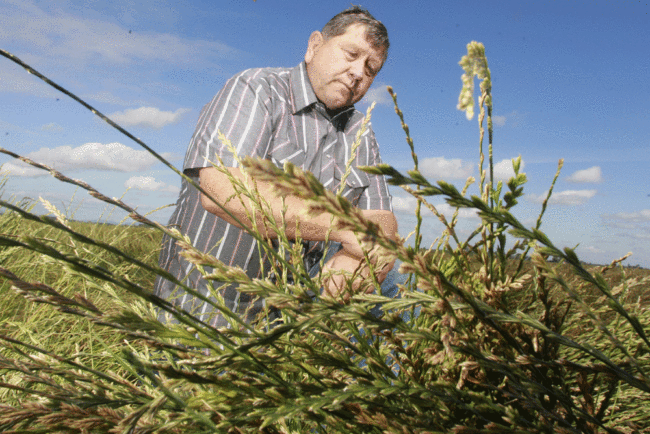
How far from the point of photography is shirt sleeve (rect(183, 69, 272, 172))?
8.87 ft

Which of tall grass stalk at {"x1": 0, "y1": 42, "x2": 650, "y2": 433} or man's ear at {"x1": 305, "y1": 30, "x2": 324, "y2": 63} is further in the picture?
man's ear at {"x1": 305, "y1": 30, "x2": 324, "y2": 63}

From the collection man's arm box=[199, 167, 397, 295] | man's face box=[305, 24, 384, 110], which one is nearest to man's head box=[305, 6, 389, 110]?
man's face box=[305, 24, 384, 110]

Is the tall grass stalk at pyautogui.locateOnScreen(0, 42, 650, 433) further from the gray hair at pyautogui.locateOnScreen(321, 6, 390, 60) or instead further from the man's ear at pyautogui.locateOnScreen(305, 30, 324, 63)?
the man's ear at pyautogui.locateOnScreen(305, 30, 324, 63)

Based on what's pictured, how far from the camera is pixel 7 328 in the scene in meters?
2.38

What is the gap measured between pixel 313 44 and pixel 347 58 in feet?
2.12

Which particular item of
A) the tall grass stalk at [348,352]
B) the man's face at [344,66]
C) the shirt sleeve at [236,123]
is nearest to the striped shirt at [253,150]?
the shirt sleeve at [236,123]

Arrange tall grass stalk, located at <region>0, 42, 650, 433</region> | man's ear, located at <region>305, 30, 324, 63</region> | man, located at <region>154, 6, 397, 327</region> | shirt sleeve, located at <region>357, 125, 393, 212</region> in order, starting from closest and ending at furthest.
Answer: tall grass stalk, located at <region>0, 42, 650, 433</region> < man, located at <region>154, 6, 397, 327</region> < man's ear, located at <region>305, 30, 324, 63</region> < shirt sleeve, located at <region>357, 125, 393, 212</region>

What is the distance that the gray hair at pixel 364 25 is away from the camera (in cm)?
318

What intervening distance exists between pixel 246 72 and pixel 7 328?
86.9 inches

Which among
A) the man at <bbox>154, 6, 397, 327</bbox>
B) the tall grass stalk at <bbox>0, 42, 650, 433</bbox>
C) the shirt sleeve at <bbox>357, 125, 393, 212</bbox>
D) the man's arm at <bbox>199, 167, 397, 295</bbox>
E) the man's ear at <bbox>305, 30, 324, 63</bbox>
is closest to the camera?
the tall grass stalk at <bbox>0, 42, 650, 433</bbox>

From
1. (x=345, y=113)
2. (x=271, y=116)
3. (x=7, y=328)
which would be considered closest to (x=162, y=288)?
(x=7, y=328)

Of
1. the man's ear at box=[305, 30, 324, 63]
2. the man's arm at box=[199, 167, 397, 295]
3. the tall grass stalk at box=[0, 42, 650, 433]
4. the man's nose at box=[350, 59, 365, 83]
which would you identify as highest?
the man's ear at box=[305, 30, 324, 63]

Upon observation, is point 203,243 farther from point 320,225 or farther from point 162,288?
point 320,225

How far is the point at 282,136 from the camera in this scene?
329 cm
